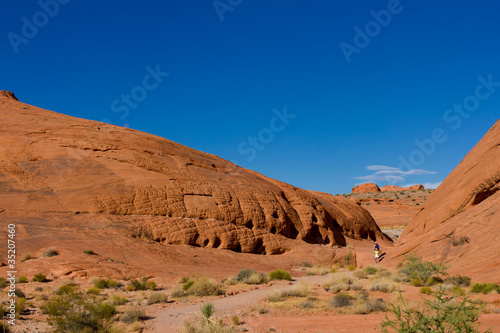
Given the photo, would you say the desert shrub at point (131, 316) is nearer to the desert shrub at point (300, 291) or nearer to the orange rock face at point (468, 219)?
the desert shrub at point (300, 291)

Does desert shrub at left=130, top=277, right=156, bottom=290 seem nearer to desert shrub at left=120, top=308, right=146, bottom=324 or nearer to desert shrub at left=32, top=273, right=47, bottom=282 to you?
desert shrub at left=32, top=273, right=47, bottom=282

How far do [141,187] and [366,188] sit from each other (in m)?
92.4

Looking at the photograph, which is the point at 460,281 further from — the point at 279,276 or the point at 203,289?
the point at 203,289

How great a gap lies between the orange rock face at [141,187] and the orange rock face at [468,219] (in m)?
10.3

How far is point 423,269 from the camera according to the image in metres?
15.9

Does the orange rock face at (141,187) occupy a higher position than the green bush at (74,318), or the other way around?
the orange rock face at (141,187)

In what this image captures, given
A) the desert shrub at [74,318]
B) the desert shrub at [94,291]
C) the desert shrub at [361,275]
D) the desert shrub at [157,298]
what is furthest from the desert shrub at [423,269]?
the desert shrub at [94,291]

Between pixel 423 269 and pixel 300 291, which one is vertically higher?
pixel 423 269

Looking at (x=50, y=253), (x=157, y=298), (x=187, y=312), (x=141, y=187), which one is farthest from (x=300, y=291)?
(x=141, y=187)

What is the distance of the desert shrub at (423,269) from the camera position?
49.6 feet

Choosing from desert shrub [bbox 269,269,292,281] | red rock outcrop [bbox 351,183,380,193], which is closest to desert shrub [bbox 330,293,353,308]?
desert shrub [bbox 269,269,292,281]

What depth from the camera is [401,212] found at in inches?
2606

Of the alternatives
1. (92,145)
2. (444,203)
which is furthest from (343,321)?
(92,145)

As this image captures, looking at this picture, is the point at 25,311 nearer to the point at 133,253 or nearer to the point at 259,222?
the point at 133,253
